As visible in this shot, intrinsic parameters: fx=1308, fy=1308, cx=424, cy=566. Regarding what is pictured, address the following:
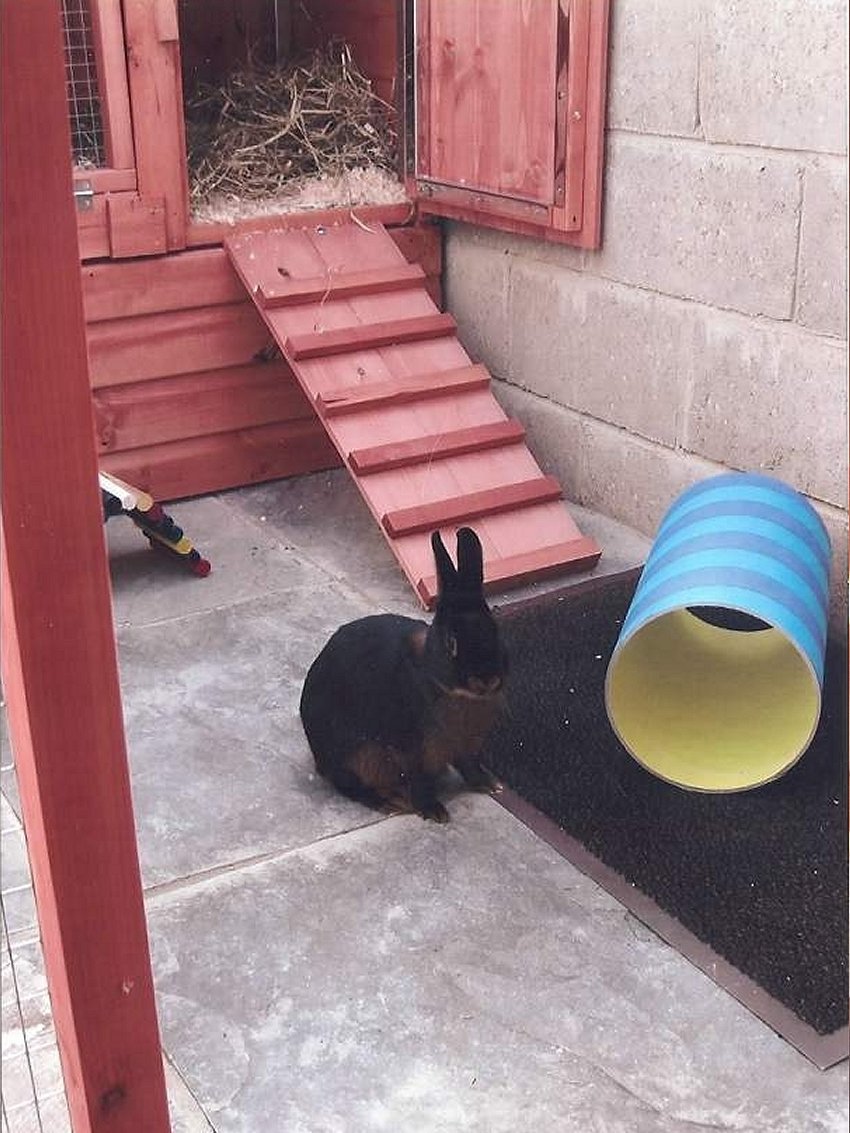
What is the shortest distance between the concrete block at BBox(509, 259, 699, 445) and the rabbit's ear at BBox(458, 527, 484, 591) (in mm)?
1554

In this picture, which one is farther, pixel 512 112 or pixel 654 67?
pixel 512 112

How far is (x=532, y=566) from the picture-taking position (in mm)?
3605

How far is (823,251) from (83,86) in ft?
7.59

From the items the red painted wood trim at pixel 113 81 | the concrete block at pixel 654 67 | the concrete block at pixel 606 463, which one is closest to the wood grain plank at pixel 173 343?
the red painted wood trim at pixel 113 81

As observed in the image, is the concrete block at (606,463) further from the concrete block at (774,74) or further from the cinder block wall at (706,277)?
the concrete block at (774,74)

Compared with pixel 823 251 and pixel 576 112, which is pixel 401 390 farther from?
pixel 823 251

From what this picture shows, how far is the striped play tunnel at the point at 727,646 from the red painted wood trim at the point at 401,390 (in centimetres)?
111

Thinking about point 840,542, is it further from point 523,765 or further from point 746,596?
point 523,765

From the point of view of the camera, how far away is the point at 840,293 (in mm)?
3096

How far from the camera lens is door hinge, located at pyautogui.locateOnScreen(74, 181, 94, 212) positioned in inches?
151

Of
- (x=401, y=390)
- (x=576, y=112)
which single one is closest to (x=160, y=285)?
(x=401, y=390)

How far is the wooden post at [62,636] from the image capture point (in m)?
1.04

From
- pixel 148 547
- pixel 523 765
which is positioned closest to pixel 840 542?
pixel 523 765

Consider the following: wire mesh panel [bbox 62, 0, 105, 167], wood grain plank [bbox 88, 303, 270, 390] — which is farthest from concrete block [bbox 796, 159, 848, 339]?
Answer: wire mesh panel [bbox 62, 0, 105, 167]
